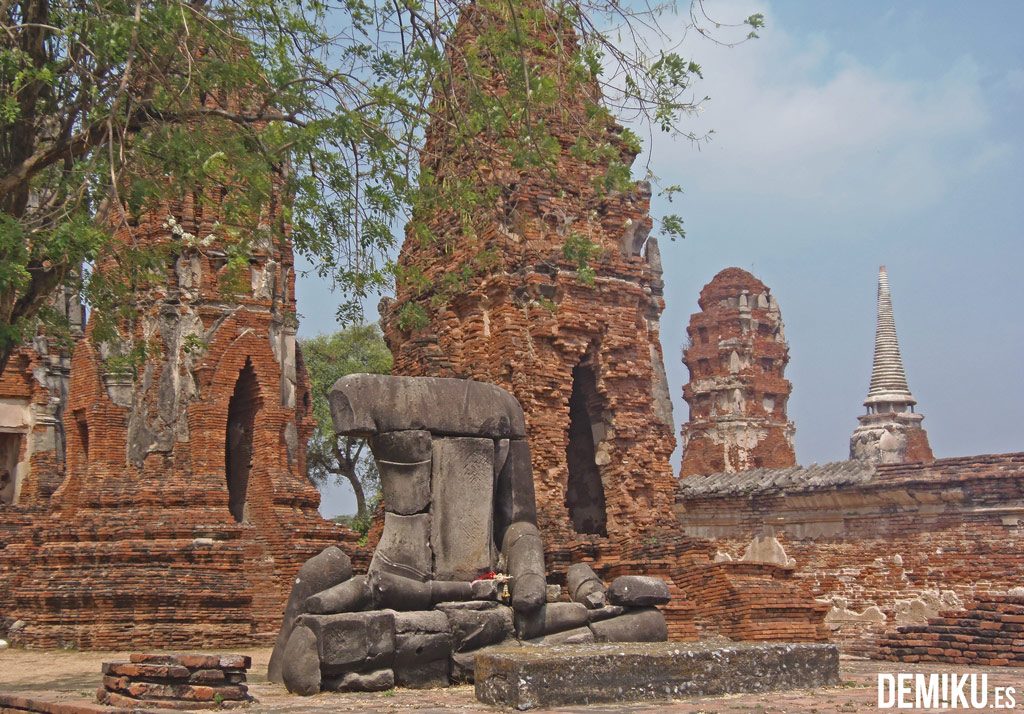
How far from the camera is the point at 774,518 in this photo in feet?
54.4

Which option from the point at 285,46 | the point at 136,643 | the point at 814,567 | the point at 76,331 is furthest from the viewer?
the point at 76,331

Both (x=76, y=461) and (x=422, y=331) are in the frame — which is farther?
(x=76, y=461)

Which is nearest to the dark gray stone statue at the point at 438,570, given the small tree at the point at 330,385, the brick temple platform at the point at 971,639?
the brick temple platform at the point at 971,639

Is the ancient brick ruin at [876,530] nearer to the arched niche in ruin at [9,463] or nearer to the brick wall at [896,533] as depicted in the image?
the brick wall at [896,533]

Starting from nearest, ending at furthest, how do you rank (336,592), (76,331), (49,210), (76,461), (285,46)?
(336,592), (285,46), (49,210), (76,461), (76,331)

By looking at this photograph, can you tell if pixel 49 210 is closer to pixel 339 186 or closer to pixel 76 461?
pixel 339 186

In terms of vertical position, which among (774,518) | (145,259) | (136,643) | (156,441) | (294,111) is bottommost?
(136,643)

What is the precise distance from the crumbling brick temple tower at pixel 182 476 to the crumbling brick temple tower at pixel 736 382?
16.7 meters

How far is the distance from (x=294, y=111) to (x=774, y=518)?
30.0ft

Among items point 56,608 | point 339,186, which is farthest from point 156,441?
point 339,186

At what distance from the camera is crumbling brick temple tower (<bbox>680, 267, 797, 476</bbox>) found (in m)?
32.8

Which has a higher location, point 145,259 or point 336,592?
point 145,259

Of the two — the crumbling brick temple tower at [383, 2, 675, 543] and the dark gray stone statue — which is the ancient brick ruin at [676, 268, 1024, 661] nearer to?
the crumbling brick temple tower at [383, 2, 675, 543]

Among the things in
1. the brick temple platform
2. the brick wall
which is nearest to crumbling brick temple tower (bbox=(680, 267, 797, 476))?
the brick wall
